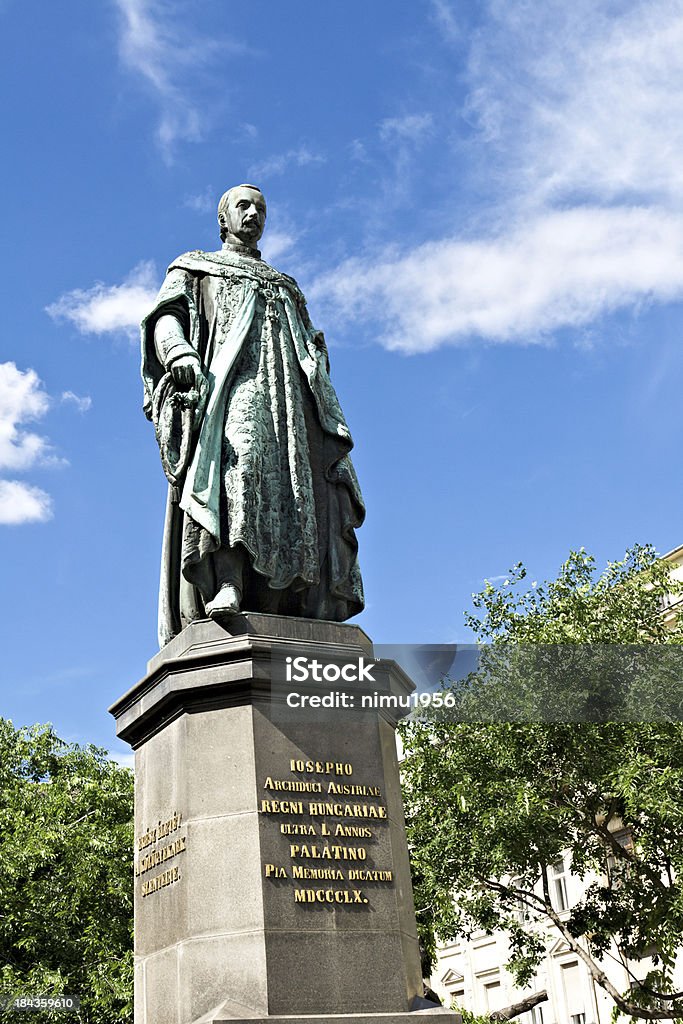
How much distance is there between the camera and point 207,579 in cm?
813

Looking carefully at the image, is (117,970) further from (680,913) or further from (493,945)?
(493,945)

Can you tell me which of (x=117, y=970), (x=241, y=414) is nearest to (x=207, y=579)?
(x=241, y=414)

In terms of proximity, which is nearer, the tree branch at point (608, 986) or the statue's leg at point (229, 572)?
the statue's leg at point (229, 572)

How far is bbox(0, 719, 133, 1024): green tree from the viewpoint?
2353cm

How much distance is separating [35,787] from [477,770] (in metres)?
13.3

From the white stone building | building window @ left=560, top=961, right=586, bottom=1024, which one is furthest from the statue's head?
building window @ left=560, top=961, right=586, bottom=1024

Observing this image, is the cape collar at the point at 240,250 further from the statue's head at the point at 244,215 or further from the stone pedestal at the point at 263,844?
the stone pedestal at the point at 263,844

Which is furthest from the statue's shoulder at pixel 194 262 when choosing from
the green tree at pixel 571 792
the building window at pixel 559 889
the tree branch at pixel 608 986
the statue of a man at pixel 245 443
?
the building window at pixel 559 889

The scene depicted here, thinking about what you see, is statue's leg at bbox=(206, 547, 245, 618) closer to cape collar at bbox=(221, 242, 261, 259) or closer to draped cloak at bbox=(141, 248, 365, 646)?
draped cloak at bbox=(141, 248, 365, 646)

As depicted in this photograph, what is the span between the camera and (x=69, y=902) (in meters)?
25.4

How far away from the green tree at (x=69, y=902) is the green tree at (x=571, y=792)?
6636 millimetres

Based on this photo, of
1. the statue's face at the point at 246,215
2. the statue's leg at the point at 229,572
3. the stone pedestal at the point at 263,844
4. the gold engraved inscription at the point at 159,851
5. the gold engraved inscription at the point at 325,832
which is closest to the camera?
the stone pedestal at the point at 263,844

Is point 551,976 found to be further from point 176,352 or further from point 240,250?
point 176,352

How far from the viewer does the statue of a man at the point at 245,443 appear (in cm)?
820
